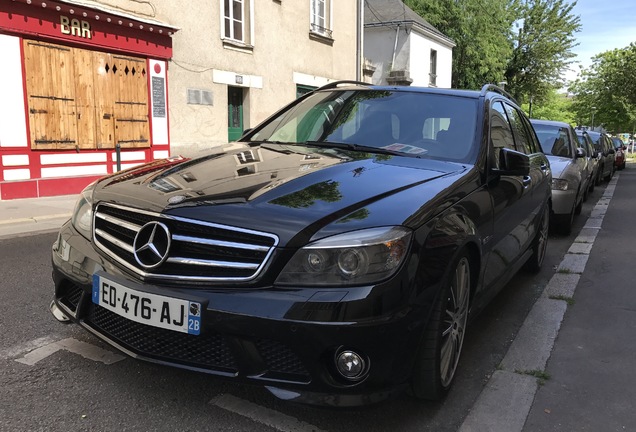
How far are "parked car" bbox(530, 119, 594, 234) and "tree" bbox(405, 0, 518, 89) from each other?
2229 centimetres

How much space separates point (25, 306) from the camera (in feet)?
12.8

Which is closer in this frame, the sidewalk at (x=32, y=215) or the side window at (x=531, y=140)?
the side window at (x=531, y=140)

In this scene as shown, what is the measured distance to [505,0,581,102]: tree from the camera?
1487 inches

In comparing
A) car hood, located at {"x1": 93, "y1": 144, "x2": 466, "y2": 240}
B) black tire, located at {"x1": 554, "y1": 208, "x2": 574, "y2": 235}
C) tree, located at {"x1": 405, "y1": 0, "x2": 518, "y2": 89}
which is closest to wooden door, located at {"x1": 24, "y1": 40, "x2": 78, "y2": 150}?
car hood, located at {"x1": 93, "y1": 144, "x2": 466, "y2": 240}

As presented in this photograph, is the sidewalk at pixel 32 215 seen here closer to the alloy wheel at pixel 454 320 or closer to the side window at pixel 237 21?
the alloy wheel at pixel 454 320

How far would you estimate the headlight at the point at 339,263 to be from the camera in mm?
2111

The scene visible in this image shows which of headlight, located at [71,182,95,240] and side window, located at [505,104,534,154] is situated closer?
headlight, located at [71,182,95,240]

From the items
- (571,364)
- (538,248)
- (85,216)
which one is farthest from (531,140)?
(85,216)

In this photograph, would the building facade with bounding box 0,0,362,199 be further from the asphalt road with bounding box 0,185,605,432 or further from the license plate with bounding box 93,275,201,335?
the license plate with bounding box 93,275,201,335

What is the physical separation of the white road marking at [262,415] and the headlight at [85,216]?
1.08 m

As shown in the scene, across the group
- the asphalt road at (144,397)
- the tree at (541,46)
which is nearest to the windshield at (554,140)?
the asphalt road at (144,397)

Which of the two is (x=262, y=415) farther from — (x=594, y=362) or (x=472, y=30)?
(x=472, y=30)

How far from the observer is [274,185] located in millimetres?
2551

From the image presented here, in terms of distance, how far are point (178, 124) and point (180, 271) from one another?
35.4 feet
